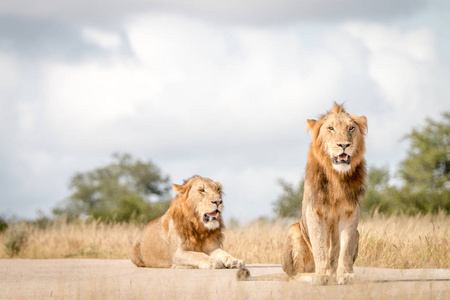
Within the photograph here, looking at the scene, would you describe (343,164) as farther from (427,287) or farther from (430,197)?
(430,197)

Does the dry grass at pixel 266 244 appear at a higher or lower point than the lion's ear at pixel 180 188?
lower

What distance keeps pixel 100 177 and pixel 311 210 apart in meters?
36.1

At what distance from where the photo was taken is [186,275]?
25.7 feet

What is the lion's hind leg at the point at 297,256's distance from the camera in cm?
659

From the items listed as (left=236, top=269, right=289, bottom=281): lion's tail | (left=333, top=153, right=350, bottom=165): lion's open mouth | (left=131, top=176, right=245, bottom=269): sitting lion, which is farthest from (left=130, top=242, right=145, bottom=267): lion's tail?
(left=333, top=153, right=350, bottom=165): lion's open mouth

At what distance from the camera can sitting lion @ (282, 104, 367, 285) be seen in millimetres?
6285

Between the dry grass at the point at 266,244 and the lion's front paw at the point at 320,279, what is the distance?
2.58 meters

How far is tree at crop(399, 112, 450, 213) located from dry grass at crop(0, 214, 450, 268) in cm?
943

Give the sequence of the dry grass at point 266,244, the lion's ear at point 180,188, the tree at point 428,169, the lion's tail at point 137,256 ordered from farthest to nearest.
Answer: the tree at point 428,169
the lion's tail at point 137,256
the dry grass at point 266,244
the lion's ear at point 180,188

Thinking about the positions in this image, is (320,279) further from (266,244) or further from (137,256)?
(266,244)

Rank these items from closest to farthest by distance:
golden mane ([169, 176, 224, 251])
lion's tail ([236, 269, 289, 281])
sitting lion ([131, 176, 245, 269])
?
lion's tail ([236, 269, 289, 281]), sitting lion ([131, 176, 245, 269]), golden mane ([169, 176, 224, 251])

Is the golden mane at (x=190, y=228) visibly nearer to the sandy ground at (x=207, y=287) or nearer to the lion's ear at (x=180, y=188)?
the lion's ear at (x=180, y=188)

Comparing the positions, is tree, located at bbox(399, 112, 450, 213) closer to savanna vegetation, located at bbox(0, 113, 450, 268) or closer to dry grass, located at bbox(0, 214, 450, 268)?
savanna vegetation, located at bbox(0, 113, 450, 268)

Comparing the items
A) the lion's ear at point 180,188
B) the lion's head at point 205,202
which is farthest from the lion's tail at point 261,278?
the lion's ear at point 180,188
